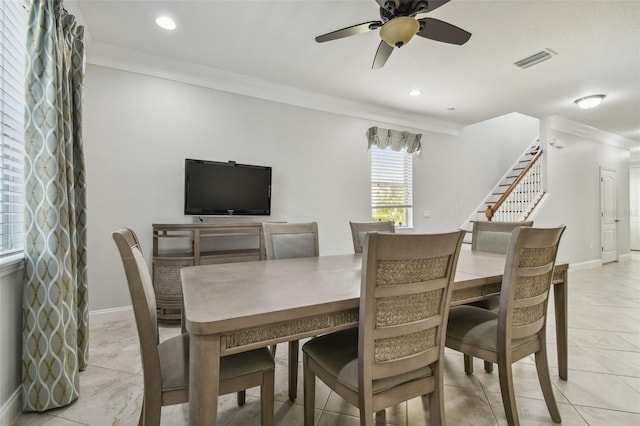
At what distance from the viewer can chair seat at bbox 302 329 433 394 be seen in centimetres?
117

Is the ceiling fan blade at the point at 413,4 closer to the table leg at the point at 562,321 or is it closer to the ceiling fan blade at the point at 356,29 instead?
the ceiling fan blade at the point at 356,29

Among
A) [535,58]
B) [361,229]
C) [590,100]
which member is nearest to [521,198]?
[590,100]

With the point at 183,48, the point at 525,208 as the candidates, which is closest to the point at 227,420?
the point at 183,48

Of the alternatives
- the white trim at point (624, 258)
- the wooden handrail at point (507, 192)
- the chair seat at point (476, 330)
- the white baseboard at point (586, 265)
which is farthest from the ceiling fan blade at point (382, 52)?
the white trim at point (624, 258)

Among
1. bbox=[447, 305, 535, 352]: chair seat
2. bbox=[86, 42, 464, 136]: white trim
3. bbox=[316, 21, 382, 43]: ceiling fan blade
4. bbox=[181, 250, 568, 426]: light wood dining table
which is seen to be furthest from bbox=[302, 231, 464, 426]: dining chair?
bbox=[86, 42, 464, 136]: white trim

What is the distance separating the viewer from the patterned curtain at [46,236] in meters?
1.64

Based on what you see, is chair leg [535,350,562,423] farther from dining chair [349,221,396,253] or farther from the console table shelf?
the console table shelf

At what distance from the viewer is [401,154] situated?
5.11 meters

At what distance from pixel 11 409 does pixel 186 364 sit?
1.19 meters

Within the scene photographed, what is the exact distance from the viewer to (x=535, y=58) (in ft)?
10.4

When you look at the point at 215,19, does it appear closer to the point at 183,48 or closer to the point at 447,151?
the point at 183,48

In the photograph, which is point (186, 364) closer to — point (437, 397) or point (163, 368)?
point (163, 368)

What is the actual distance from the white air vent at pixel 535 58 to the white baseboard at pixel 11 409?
4.87 m

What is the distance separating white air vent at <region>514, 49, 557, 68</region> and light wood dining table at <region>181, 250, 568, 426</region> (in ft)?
7.93
